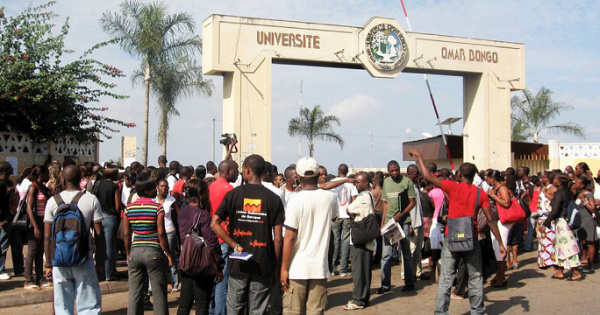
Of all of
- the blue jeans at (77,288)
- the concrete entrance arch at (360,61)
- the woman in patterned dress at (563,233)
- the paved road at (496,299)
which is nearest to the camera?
the blue jeans at (77,288)

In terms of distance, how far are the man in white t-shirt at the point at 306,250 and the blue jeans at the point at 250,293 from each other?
0.19 metres

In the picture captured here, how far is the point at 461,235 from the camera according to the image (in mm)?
6691

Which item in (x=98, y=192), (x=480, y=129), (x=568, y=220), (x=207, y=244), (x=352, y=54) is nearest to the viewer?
(x=207, y=244)

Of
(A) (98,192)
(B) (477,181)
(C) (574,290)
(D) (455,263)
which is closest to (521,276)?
(C) (574,290)

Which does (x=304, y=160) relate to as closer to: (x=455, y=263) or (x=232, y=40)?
(x=455, y=263)

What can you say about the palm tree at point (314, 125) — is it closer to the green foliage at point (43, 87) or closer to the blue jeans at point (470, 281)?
the green foliage at point (43, 87)

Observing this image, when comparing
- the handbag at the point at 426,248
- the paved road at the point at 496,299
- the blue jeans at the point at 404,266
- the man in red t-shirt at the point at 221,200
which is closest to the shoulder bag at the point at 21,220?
the paved road at the point at 496,299

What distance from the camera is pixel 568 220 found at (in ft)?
30.8

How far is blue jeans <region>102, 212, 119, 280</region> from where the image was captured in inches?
344

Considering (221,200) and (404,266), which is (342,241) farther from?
(221,200)

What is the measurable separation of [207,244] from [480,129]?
828 inches

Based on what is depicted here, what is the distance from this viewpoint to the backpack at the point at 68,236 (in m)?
5.82

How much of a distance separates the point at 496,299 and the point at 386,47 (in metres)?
15.9

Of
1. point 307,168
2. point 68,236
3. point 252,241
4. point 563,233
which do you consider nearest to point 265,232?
point 252,241
